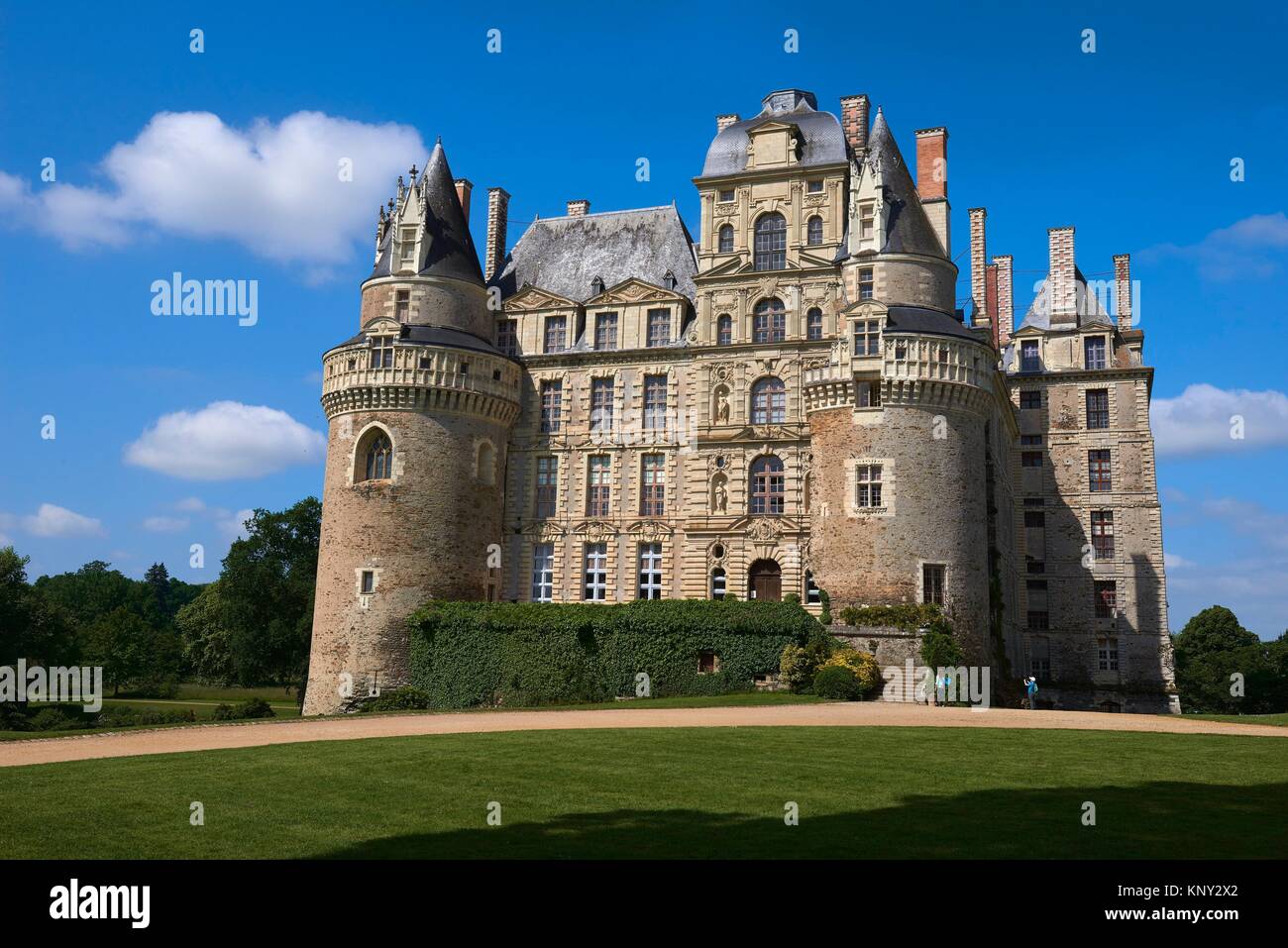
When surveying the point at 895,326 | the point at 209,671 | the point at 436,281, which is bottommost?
the point at 209,671

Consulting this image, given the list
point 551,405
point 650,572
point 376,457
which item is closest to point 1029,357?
point 650,572

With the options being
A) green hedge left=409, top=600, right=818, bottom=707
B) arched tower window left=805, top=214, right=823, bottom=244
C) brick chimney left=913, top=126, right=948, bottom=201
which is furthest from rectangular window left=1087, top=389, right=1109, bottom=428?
green hedge left=409, top=600, right=818, bottom=707

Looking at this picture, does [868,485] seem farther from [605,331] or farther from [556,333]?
[556,333]

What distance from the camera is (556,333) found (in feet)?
154

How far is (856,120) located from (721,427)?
46.0 ft

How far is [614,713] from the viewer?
28484 millimetres

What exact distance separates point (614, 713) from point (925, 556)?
1372cm

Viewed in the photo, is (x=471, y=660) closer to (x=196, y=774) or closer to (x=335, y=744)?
(x=335, y=744)

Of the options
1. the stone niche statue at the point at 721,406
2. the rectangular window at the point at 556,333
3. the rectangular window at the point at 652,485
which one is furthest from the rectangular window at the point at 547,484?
the stone niche statue at the point at 721,406

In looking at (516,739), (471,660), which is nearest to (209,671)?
(471,660)
